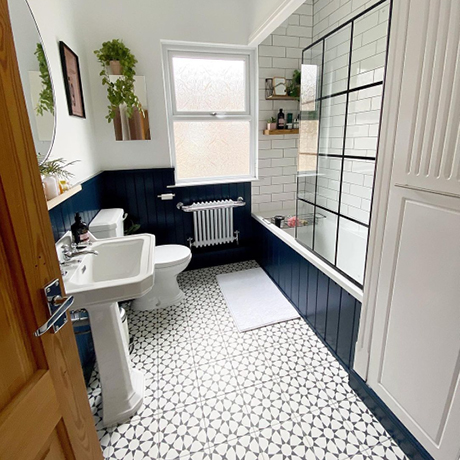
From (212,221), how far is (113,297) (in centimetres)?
191

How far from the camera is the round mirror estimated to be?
1313mm

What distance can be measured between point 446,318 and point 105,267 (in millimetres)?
1605

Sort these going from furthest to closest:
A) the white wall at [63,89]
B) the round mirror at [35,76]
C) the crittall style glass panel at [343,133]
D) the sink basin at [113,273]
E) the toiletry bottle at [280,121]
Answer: the toiletry bottle at [280,121]
the crittall style glass panel at [343,133]
the white wall at [63,89]
the round mirror at [35,76]
the sink basin at [113,273]

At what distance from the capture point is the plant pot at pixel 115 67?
2.40 metres

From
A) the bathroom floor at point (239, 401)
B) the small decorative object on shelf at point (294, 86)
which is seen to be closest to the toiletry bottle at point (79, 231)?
the bathroom floor at point (239, 401)

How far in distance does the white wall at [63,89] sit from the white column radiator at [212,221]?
3.40ft

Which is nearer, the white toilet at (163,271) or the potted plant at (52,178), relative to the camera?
the potted plant at (52,178)

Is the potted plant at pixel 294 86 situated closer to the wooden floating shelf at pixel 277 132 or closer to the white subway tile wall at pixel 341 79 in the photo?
the white subway tile wall at pixel 341 79

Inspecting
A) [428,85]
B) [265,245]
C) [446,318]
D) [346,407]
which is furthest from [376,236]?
[265,245]

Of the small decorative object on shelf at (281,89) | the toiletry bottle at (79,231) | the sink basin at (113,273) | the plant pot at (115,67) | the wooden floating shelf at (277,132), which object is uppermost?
the plant pot at (115,67)

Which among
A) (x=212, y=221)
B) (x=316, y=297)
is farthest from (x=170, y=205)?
(x=316, y=297)

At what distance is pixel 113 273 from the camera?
1640mm

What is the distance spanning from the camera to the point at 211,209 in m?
3.00

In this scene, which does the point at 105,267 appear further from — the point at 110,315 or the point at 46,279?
the point at 46,279
